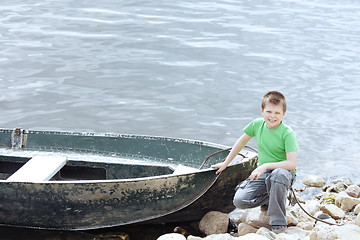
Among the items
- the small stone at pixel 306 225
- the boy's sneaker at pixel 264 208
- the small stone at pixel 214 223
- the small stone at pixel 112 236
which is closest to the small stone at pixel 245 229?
the boy's sneaker at pixel 264 208

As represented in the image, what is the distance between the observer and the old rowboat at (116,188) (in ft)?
18.0

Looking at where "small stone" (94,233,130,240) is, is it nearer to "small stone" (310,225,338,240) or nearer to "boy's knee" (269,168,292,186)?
"boy's knee" (269,168,292,186)

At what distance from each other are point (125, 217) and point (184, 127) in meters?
4.40

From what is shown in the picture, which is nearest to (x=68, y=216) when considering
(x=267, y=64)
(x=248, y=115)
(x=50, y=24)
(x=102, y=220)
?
(x=102, y=220)

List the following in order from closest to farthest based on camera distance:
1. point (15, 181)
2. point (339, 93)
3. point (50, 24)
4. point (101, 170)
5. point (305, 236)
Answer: point (305, 236), point (15, 181), point (101, 170), point (339, 93), point (50, 24)

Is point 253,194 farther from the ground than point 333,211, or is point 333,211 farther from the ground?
point 253,194

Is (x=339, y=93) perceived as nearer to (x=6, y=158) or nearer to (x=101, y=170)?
(x=101, y=170)

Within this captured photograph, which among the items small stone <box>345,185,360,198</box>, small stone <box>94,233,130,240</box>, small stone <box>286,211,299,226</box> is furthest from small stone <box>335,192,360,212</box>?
small stone <box>94,233,130,240</box>

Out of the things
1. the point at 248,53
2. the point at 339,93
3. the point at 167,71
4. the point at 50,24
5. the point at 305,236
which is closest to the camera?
the point at 305,236

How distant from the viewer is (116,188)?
5.46 m

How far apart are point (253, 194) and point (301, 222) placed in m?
0.72

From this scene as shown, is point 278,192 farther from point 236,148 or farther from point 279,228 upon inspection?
point 236,148

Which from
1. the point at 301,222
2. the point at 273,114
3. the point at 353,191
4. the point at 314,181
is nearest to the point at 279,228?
the point at 301,222

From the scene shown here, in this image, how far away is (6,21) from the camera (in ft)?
59.0
